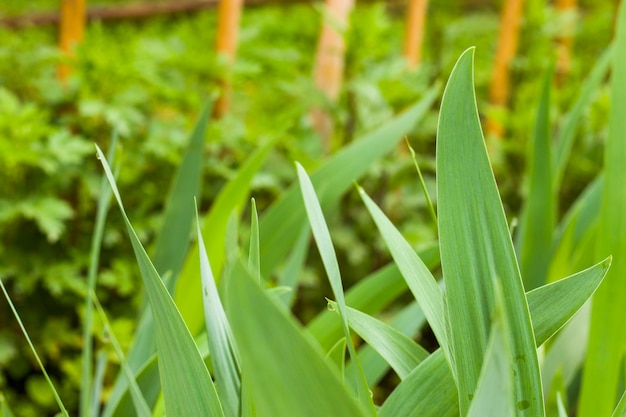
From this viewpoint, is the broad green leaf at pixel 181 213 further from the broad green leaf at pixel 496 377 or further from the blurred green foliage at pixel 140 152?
the broad green leaf at pixel 496 377

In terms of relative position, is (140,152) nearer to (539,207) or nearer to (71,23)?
(71,23)

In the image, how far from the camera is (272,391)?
27cm

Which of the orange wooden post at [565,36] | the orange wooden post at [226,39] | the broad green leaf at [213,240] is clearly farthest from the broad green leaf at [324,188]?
the orange wooden post at [565,36]

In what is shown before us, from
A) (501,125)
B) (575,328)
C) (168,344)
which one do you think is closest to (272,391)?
(168,344)

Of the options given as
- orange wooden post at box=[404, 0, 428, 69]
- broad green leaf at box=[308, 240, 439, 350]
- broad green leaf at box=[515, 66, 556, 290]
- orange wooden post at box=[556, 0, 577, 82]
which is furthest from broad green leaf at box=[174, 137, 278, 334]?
orange wooden post at box=[556, 0, 577, 82]

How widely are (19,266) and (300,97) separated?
1.53ft

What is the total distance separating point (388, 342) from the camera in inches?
15.3

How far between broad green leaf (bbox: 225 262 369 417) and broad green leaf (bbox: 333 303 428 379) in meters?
0.09

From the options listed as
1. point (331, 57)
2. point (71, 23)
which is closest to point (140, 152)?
point (71, 23)

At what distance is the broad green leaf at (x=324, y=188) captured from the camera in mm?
654

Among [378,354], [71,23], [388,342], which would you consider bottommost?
[378,354]

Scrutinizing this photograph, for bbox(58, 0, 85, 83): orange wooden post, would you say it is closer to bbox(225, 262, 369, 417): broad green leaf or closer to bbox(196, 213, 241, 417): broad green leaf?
bbox(196, 213, 241, 417): broad green leaf

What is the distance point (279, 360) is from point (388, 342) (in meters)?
0.14

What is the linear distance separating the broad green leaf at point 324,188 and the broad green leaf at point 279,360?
1.24ft
